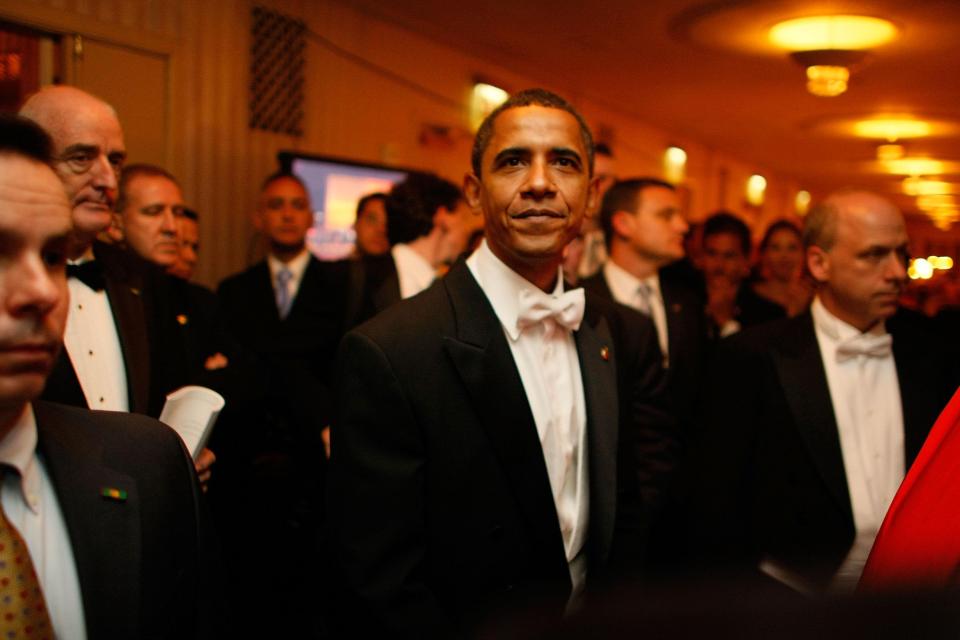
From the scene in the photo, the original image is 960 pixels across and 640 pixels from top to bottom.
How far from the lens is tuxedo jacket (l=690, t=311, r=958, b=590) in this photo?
7.81ft

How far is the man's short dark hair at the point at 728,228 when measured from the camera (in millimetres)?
5461

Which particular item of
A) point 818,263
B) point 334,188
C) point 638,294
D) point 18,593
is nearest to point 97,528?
point 18,593

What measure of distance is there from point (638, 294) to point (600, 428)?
6.92ft

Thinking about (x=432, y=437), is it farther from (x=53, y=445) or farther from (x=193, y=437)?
(x=53, y=445)

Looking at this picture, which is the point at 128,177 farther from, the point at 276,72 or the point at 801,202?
the point at 801,202

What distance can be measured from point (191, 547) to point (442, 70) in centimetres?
653

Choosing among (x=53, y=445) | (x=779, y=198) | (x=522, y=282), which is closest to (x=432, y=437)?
(x=522, y=282)

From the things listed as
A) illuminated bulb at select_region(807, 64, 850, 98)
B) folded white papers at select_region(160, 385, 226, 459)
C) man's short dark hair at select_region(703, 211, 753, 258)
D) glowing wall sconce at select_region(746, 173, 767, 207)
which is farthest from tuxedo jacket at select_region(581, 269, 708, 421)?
glowing wall sconce at select_region(746, 173, 767, 207)

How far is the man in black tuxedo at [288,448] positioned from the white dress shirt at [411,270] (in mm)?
256

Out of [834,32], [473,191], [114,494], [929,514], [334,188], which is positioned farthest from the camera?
[834,32]

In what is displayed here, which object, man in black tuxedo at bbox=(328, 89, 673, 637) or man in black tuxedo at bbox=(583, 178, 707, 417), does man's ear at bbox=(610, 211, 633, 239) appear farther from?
man in black tuxedo at bbox=(328, 89, 673, 637)

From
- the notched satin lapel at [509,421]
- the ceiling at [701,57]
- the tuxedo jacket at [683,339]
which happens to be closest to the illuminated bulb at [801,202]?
the ceiling at [701,57]

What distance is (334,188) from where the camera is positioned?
5859 mm

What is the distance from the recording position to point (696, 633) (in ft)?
1.17
